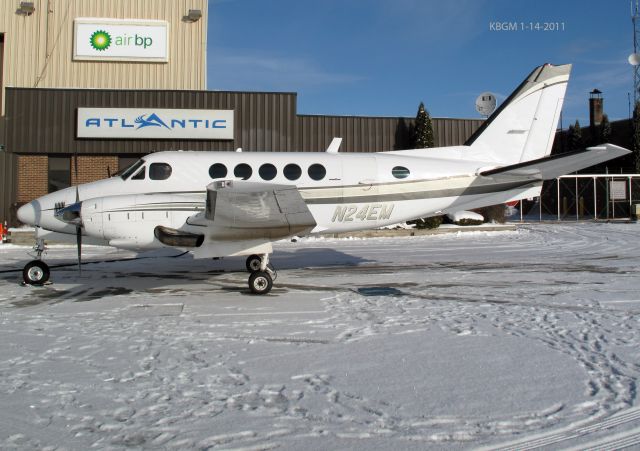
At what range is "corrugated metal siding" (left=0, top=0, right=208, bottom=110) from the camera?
71.4ft

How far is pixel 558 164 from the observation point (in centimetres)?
913

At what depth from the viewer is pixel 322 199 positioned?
9117 mm

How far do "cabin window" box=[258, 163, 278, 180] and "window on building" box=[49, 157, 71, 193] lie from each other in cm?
1385

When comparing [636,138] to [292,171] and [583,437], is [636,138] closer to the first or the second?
[292,171]

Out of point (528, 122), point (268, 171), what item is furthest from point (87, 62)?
point (528, 122)

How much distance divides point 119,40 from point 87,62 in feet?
6.08

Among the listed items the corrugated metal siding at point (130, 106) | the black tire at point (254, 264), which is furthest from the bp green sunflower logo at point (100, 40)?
the black tire at point (254, 264)

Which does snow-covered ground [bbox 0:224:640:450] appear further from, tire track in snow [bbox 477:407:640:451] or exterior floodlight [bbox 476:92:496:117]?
exterior floodlight [bbox 476:92:496:117]

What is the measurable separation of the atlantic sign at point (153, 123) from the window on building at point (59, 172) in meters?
1.51

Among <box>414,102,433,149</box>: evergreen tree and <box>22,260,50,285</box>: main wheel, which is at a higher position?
<box>414,102,433,149</box>: evergreen tree

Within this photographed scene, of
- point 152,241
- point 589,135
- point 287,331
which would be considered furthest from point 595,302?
point 589,135

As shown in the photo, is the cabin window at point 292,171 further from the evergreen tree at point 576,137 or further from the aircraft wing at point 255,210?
the evergreen tree at point 576,137

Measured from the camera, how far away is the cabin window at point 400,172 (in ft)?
31.1

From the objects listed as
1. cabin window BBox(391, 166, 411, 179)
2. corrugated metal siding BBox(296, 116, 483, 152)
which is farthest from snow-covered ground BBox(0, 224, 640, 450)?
corrugated metal siding BBox(296, 116, 483, 152)
